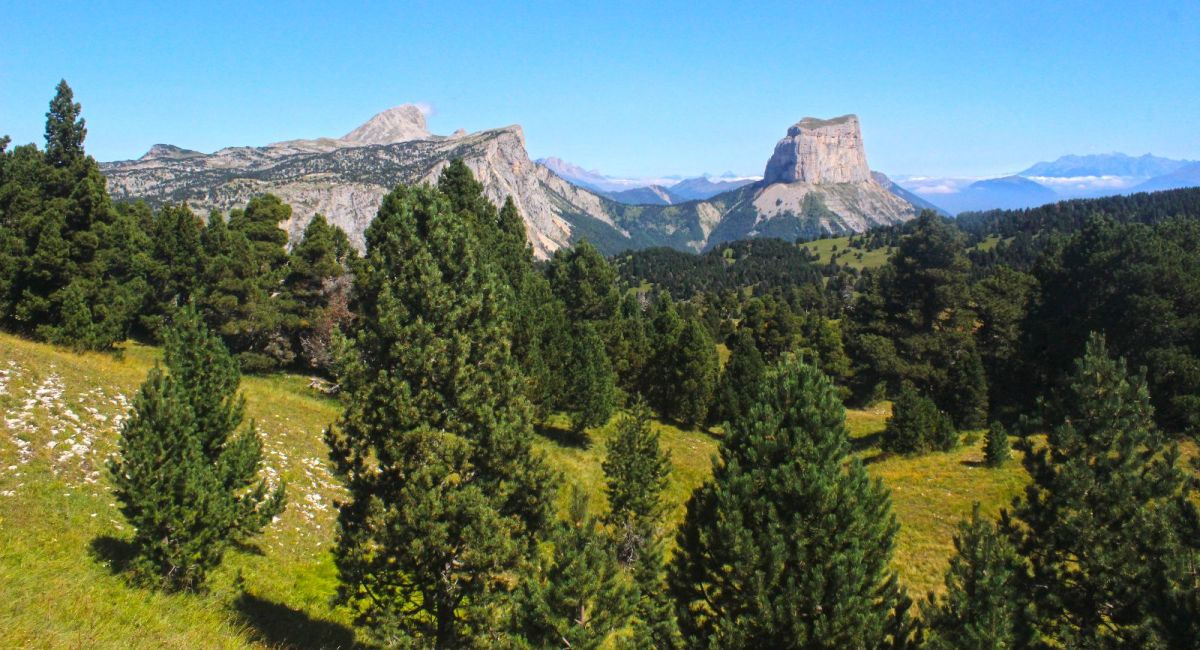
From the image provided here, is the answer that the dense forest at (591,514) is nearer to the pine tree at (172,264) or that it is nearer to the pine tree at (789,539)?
the pine tree at (789,539)

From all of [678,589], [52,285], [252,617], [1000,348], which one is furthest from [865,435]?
[52,285]

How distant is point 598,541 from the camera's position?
1231cm

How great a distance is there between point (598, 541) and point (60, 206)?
3449 centimetres

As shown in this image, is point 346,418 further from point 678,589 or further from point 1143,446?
point 1143,446

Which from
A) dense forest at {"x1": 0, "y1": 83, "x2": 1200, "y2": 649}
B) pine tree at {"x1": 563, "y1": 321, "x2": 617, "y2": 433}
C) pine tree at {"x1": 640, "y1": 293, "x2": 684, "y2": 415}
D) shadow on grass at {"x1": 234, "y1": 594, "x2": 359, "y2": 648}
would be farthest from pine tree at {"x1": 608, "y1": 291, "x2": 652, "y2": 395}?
shadow on grass at {"x1": 234, "y1": 594, "x2": 359, "y2": 648}

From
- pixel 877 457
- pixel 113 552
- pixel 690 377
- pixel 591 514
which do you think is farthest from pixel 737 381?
pixel 113 552

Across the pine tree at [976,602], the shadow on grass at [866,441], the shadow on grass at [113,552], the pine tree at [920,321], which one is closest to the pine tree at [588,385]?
the shadow on grass at [866,441]

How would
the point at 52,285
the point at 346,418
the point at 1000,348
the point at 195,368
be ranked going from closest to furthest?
1. the point at 346,418
2. the point at 195,368
3. the point at 52,285
4. the point at 1000,348

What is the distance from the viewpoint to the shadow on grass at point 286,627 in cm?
1294

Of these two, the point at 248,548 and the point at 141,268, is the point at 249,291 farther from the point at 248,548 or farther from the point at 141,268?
the point at 248,548

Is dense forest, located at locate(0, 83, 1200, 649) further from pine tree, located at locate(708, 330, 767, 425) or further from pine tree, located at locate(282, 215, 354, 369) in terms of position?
pine tree, located at locate(708, 330, 767, 425)

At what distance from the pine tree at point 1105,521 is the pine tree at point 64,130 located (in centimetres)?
4300

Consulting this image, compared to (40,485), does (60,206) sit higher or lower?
higher

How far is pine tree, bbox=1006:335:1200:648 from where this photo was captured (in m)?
11.4
